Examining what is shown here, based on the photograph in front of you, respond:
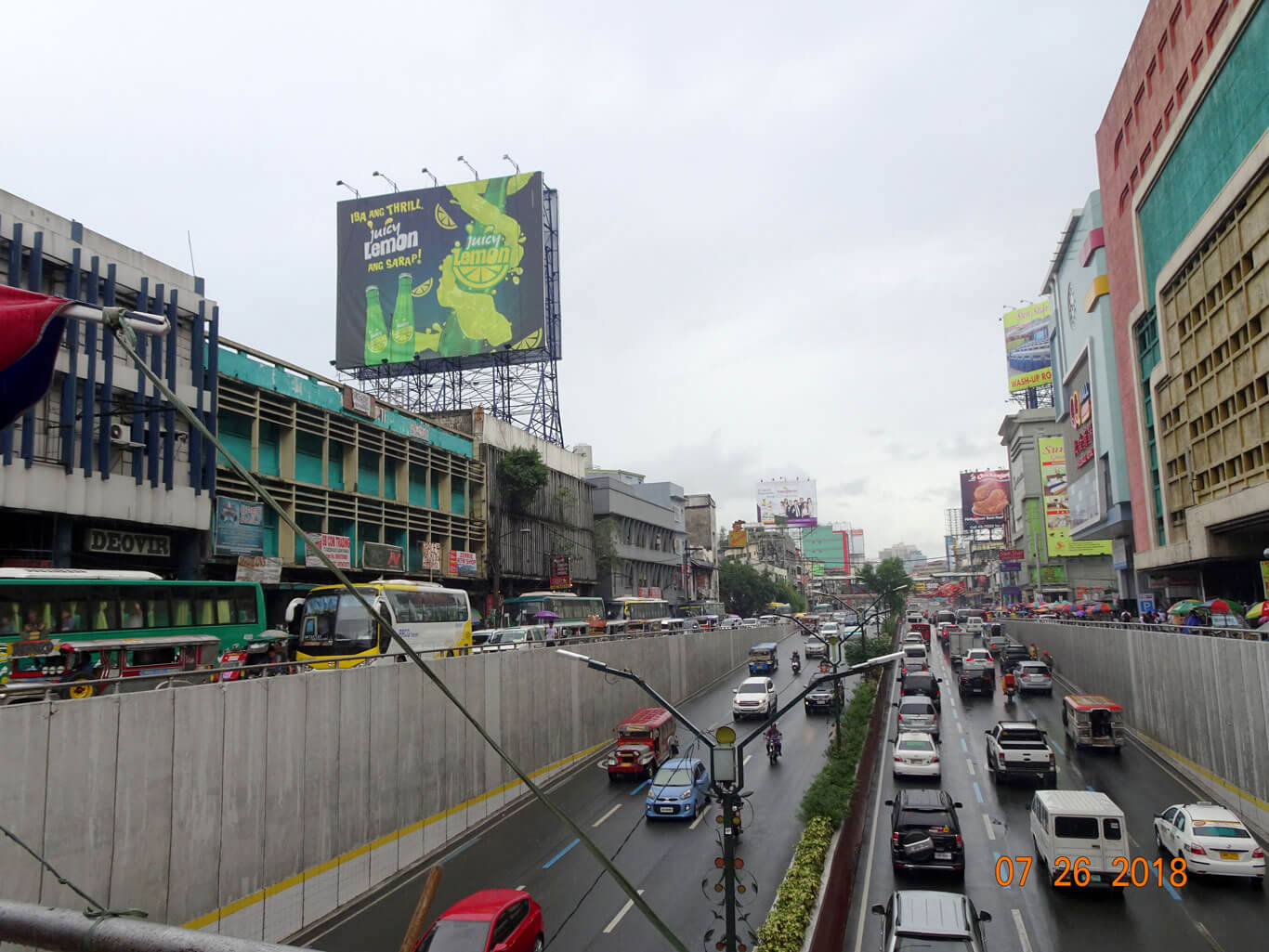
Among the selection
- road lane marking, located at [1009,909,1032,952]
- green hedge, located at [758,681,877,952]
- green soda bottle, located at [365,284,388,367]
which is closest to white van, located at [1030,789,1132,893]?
road lane marking, located at [1009,909,1032,952]

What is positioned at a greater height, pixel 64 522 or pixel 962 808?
pixel 64 522

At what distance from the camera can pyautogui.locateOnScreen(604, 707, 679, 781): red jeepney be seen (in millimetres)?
31562

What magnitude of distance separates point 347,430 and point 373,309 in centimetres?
2059

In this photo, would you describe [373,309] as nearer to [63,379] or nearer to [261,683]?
[63,379]

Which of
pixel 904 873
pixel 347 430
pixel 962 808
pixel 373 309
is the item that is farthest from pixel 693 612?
pixel 904 873

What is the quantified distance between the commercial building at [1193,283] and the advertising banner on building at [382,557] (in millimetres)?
40301

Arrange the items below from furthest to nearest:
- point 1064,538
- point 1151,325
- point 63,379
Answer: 1. point 1064,538
2. point 1151,325
3. point 63,379

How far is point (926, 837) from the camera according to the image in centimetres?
2011

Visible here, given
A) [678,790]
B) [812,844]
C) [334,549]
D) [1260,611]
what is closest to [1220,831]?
A: [812,844]

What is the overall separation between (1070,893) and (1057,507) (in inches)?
3839

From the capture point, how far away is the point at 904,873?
20.4 meters

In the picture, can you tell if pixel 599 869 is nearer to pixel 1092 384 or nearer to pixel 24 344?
pixel 24 344

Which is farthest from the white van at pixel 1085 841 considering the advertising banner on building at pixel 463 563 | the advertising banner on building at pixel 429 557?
the advertising banner on building at pixel 463 563

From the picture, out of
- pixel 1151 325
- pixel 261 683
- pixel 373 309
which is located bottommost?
pixel 261 683
